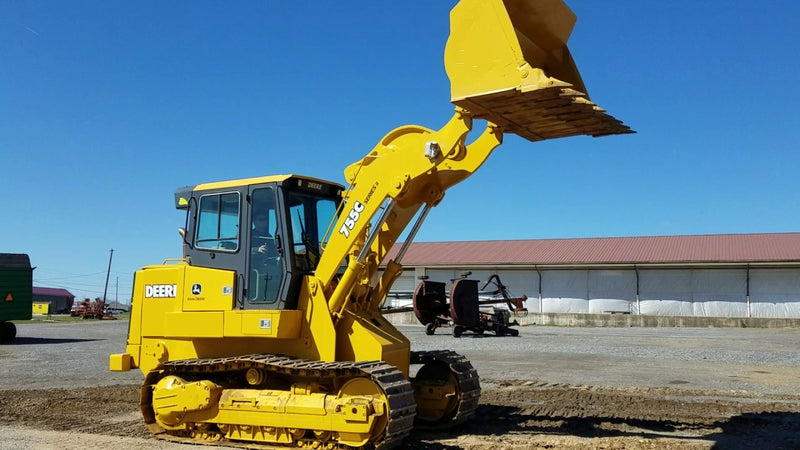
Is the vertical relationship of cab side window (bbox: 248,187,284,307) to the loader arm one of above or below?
below

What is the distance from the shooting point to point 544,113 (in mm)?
7188

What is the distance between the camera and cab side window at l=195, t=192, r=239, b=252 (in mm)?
9094

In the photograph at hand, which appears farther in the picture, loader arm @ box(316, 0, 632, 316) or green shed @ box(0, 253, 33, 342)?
green shed @ box(0, 253, 33, 342)

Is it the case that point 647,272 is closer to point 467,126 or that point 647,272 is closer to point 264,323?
point 467,126

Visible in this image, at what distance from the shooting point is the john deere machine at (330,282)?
726 cm

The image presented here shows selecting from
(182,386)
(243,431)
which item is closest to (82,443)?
(182,386)

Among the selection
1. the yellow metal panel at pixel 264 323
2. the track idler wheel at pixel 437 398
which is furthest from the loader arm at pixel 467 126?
the track idler wheel at pixel 437 398

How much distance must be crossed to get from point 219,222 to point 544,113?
464 cm

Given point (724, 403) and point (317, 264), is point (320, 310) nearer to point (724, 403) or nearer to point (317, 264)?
point (317, 264)

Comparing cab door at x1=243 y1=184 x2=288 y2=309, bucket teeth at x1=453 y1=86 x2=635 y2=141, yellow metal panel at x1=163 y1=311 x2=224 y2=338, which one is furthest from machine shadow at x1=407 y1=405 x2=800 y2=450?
bucket teeth at x1=453 y1=86 x2=635 y2=141

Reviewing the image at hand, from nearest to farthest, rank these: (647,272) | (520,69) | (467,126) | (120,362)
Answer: (520,69), (467,126), (120,362), (647,272)

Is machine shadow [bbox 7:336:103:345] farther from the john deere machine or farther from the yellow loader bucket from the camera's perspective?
the yellow loader bucket

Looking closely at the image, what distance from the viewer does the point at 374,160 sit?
28.5ft

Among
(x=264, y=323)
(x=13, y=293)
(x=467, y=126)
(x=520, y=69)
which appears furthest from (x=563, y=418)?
(x=13, y=293)
